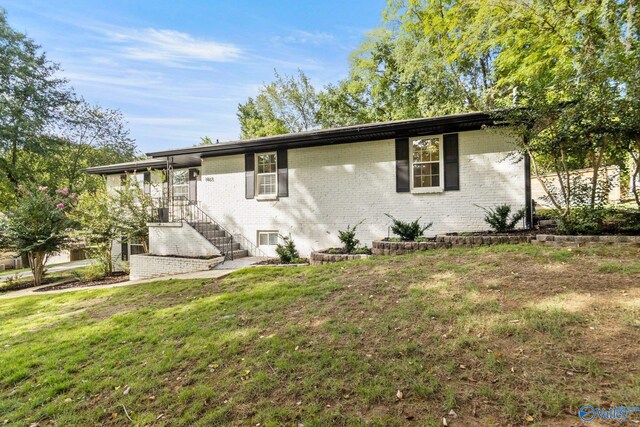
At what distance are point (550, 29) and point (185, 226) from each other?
12.9 meters

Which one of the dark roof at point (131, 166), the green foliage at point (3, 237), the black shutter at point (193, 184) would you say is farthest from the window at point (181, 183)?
the green foliage at point (3, 237)

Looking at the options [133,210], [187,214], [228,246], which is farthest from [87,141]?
[228,246]

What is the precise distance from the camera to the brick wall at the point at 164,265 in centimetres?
871

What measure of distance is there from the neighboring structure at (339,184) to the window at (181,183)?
43cm

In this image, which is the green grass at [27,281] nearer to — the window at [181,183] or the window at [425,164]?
the window at [181,183]

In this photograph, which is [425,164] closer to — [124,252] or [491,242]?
[491,242]

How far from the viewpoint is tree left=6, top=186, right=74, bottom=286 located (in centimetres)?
1027

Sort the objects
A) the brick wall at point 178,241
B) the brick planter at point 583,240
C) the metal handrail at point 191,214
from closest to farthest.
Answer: the brick planter at point 583,240 < the brick wall at point 178,241 < the metal handrail at point 191,214

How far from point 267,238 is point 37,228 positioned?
26.6ft

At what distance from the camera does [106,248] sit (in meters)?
11.0

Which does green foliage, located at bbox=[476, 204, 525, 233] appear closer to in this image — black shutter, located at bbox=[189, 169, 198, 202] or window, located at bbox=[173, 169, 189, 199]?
black shutter, located at bbox=[189, 169, 198, 202]

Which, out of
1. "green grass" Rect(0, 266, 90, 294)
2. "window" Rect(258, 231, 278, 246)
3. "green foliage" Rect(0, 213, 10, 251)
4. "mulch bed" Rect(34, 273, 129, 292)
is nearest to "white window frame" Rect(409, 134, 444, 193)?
"window" Rect(258, 231, 278, 246)

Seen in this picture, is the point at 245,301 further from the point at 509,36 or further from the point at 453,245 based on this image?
the point at 509,36

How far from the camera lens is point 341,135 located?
8805 millimetres
